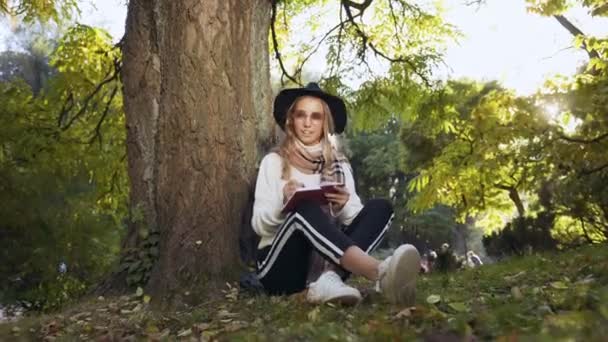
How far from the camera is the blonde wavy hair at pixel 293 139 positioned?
204 inches

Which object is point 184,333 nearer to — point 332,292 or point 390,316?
point 332,292

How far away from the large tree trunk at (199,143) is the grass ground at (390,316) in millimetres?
317

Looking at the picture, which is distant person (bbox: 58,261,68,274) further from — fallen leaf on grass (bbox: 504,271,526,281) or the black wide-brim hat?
fallen leaf on grass (bbox: 504,271,526,281)

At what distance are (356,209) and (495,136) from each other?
5894mm

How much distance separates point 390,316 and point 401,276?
1.82ft

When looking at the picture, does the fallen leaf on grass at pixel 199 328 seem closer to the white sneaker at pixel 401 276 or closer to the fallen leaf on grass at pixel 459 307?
the white sneaker at pixel 401 276

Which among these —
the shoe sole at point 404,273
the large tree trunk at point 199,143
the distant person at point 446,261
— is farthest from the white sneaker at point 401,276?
the distant person at point 446,261

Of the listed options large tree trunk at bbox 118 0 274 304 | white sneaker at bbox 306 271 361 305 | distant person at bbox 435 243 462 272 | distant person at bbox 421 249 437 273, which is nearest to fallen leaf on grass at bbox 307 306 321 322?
white sneaker at bbox 306 271 361 305

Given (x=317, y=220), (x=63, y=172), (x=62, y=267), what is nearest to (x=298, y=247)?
(x=317, y=220)

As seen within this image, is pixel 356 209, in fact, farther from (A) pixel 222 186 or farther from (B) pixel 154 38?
(B) pixel 154 38

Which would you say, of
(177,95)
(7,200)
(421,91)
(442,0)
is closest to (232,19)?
(177,95)

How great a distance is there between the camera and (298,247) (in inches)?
187

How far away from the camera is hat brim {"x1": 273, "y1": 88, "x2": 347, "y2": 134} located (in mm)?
5352

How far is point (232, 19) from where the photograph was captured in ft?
18.8
